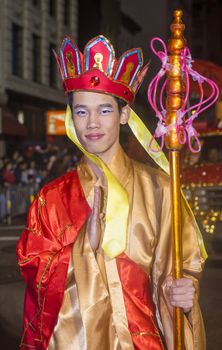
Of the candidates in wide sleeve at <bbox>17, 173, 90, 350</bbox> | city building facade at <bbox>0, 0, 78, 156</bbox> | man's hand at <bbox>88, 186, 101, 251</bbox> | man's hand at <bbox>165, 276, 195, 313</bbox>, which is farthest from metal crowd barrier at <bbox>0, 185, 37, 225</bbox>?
man's hand at <bbox>165, 276, 195, 313</bbox>

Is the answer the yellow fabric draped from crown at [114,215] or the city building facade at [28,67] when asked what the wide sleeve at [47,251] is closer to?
the yellow fabric draped from crown at [114,215]

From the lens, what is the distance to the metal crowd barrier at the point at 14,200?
14.1m

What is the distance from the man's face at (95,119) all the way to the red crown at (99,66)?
5cm

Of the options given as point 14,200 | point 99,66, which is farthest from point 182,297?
point 14,200

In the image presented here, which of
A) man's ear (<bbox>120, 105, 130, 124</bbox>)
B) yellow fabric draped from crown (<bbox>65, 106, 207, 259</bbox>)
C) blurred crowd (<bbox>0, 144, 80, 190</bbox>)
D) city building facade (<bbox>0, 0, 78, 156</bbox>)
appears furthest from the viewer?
city building facade (<bbox>0, 0, 78, 156</bbox>)

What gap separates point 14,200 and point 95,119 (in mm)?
12337

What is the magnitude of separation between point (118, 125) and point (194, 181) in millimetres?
6124

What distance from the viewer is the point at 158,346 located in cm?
257

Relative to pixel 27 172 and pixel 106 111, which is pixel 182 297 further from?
pixel 27 172

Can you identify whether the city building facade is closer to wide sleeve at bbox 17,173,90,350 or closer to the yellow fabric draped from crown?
wide sleeve at bbox 17,173,90,350

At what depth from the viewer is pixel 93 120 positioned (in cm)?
270

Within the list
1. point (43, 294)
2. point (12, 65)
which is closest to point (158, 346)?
point (43, 294)

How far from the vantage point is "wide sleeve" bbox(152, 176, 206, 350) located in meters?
2.56

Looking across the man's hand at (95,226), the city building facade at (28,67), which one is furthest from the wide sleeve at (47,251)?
the city building facade at (28,67)
